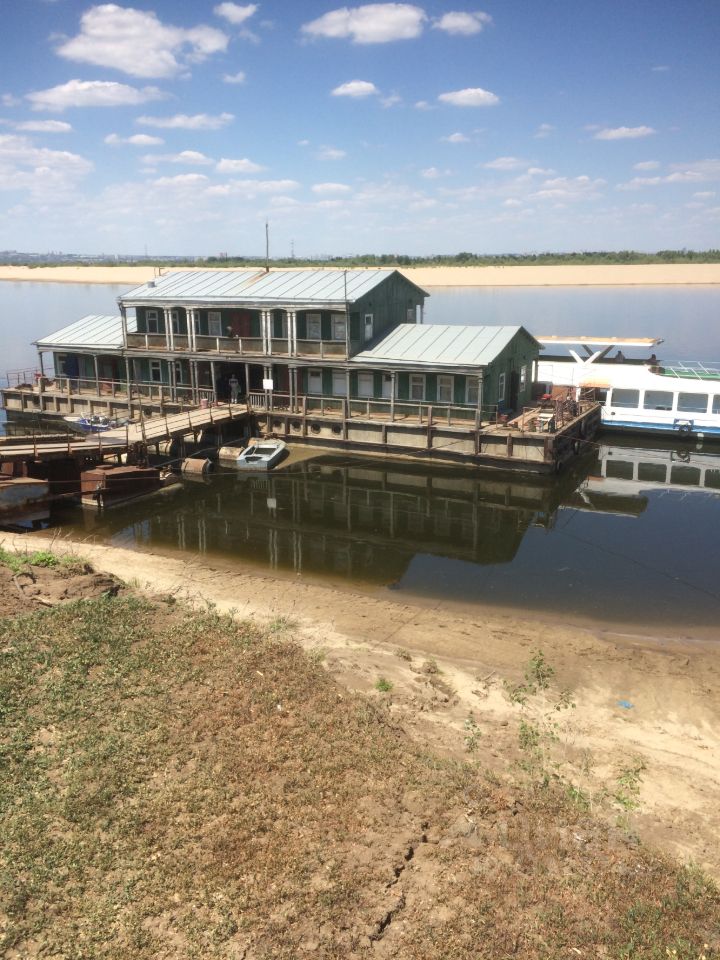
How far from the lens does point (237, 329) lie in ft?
135

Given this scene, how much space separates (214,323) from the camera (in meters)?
41.7

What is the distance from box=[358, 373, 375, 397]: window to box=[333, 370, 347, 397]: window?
89 cm

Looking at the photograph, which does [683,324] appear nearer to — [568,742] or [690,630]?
[690,630]

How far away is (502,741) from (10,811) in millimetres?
7764

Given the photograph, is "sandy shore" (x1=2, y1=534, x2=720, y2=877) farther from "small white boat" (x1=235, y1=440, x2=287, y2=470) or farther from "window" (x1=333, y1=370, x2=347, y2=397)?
"window" (x1=333, y1=370, x2=347, y2=397)

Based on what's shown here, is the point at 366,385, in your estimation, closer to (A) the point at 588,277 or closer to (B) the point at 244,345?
(B) the point at 244,345

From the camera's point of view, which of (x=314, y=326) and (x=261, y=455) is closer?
(x=261, y=455)

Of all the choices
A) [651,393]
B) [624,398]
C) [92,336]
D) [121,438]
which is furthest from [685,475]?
[92,336]

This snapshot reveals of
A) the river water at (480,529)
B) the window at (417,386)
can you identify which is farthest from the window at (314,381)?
the window at (417,386)

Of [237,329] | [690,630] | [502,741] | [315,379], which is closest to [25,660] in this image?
[502,741]

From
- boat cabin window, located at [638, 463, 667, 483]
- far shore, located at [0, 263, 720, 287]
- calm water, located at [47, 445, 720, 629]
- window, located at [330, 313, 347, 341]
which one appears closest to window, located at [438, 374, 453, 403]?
calm water, located at [47, 445, 720, 629]

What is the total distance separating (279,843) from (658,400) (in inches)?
1481

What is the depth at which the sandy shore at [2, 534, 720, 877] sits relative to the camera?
11695 mm

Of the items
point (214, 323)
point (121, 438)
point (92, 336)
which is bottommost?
point (121, 438)
